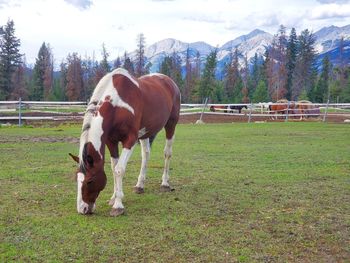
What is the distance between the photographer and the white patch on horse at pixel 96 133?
16.1 feet

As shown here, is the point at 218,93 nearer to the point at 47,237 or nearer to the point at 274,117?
the point at 274,117

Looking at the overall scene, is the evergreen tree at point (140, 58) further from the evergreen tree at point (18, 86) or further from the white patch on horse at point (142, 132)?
the white patch on horse at point (142, 132)

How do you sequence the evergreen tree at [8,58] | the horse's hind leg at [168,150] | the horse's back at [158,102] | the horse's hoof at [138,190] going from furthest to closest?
the evergreen tree at [8,58] → the horse's hind leg at [168,150] → the horse's hoof at [138,190] → the horse's back at [158,102]

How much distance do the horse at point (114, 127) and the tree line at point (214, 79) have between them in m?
40.9

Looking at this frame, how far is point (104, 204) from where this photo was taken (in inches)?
221

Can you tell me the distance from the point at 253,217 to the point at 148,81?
112 inches

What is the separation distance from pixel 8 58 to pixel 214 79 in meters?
25.5

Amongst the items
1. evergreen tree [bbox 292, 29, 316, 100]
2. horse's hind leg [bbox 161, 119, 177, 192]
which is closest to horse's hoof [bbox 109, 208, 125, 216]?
horse's hind leg [bbox 161, 119, 177, 192]

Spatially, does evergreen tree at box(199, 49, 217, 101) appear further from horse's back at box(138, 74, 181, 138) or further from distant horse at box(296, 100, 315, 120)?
horse's back at box(138, 74, 181, 138)

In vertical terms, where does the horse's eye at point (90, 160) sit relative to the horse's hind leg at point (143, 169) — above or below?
above

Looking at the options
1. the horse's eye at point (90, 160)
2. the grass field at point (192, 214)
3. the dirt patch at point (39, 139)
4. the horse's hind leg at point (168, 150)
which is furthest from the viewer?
the dirt patch at point (39, 139)

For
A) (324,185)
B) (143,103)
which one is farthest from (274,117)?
(143,103)

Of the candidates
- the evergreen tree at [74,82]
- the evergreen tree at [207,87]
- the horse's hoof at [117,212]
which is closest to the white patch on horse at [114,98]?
the horse's hoof at [117,212]

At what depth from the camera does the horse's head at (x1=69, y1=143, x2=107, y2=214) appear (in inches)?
192
